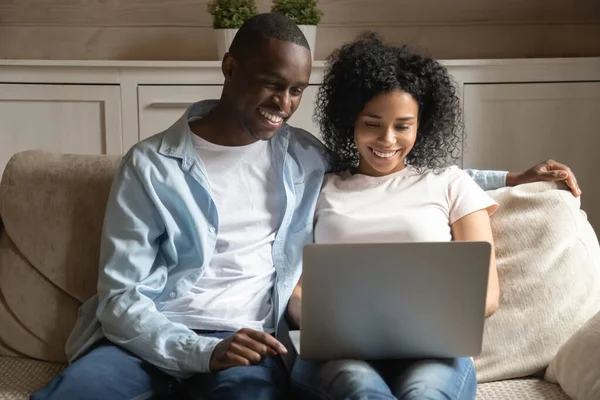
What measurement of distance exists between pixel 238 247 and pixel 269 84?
0.32m

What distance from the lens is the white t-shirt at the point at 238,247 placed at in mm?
1567

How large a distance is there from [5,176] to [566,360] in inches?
46.4

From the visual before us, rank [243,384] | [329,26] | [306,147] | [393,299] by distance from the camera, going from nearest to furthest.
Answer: [393,299] < [243,384] < [306,147] < [329,26]

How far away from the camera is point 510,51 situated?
10.8 ft

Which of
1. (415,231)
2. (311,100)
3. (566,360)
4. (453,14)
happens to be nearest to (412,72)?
(415,231)

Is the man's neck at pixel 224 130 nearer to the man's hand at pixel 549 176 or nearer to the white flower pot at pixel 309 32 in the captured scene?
the man's hand at pixel 549 176

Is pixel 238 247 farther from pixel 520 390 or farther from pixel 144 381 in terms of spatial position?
pixel 520 390

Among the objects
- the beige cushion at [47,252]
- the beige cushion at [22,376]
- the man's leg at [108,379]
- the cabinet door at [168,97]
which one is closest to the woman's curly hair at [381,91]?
the beige cushion at [47,252]

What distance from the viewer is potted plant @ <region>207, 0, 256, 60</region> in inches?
111

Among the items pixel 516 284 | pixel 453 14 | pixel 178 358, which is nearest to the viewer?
pixel 178 358

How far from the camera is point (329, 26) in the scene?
323 centimetres

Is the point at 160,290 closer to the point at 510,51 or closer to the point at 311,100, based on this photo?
the point at 311,100

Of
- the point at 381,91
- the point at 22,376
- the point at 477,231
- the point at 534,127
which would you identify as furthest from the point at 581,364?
the point at 534,127

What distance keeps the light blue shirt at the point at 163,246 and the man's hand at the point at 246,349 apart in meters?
0.06
